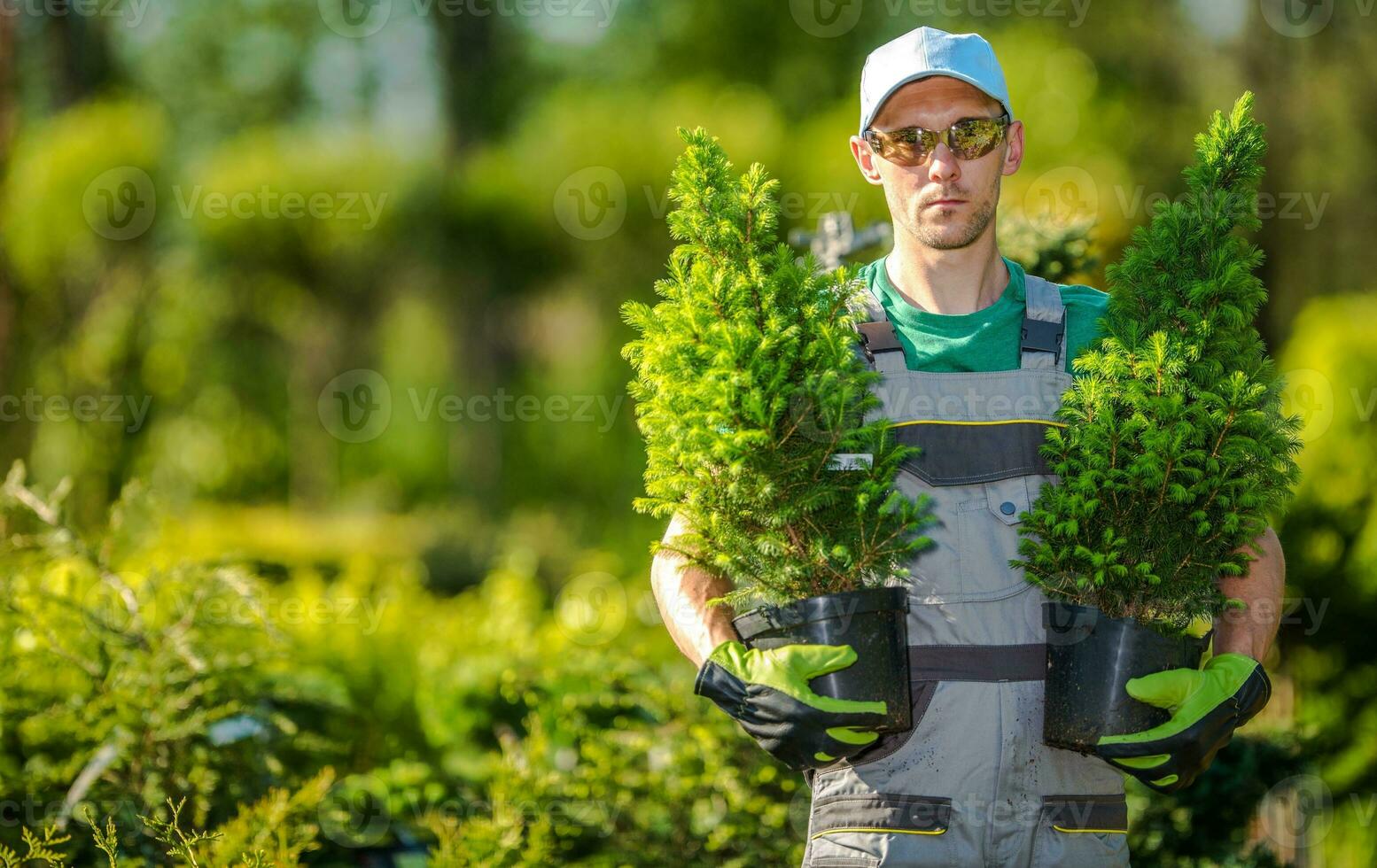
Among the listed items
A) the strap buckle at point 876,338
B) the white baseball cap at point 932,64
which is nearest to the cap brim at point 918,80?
the white baseball cap at point 932,64

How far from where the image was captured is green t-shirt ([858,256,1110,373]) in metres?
2.60

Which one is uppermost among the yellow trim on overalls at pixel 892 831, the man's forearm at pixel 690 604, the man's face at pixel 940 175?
the man's face at pixel 940 175

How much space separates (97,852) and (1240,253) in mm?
3217

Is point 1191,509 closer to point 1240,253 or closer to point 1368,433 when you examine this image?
point 1240,253

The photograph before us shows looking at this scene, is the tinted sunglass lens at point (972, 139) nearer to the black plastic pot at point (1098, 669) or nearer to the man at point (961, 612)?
the man at point (961, 612)

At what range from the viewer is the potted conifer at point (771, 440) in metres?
2.31

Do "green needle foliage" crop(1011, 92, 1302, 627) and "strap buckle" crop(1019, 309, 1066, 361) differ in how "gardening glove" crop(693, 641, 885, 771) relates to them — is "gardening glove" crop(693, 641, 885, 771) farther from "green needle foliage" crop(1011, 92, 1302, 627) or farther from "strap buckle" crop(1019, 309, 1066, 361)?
"strap buckle" crop(1019, 309, 1066, 361)

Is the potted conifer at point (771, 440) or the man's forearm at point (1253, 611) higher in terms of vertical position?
the potted conifer at point (771, 440)

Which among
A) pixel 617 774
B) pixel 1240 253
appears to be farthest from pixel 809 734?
pixel 617 774

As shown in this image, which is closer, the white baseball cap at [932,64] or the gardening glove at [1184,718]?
the gardening glove at [1184,718]

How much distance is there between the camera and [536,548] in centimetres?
1166

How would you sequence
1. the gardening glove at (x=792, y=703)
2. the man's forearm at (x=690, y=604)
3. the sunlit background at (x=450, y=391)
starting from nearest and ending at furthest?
the gardening glove at (x=792, y=703), the man's forearm at (x=690, y=604), the sunlit background at (x=450, y=391)

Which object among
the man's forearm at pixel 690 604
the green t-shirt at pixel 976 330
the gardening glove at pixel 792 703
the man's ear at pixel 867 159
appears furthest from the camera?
the man's ear at pixel 867 159

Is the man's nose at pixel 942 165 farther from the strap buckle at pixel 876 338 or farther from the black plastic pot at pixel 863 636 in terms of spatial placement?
the black plastic pot at pixel 863 636
